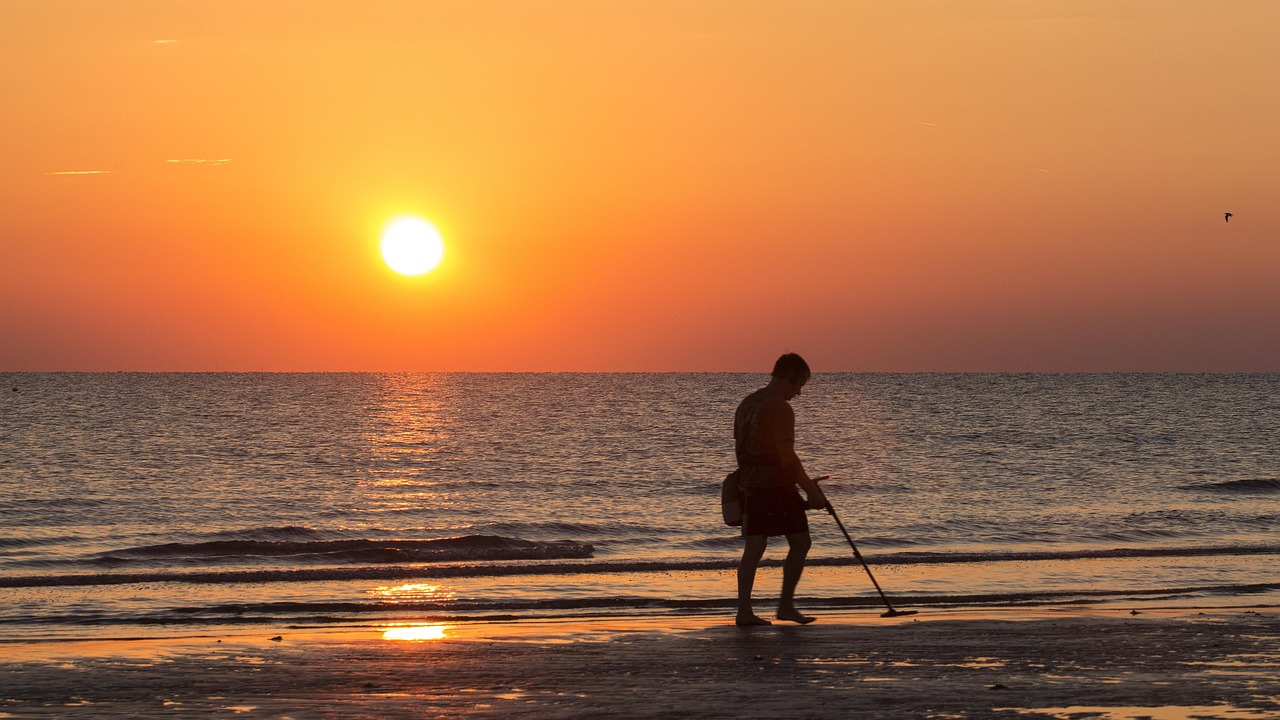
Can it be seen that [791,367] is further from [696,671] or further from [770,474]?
[696,671]

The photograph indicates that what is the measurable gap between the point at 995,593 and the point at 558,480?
23.7 m

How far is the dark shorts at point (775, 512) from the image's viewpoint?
958cm

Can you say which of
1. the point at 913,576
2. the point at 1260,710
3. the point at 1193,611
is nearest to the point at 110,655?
the point at 1260,710

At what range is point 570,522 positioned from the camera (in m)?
25.3

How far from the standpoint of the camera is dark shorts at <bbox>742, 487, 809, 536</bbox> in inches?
377

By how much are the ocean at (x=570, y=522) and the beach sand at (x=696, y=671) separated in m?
2.23

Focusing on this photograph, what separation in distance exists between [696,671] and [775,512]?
209cm

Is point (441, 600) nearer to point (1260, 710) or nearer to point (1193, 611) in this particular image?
point (1193, 611)

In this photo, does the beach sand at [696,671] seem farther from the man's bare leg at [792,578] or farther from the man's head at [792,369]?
the man's head at [792,369]

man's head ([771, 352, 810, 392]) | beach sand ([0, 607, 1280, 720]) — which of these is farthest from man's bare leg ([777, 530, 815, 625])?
man's head ([771, 352, 810, 392])

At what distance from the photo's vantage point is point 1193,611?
10898 millimetres

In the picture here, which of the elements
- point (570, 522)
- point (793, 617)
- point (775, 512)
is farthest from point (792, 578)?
point (570, 522)

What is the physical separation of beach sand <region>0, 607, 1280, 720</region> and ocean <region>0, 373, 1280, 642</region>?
2233mm

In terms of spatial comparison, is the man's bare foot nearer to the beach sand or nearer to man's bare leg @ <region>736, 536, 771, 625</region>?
the beach sand
